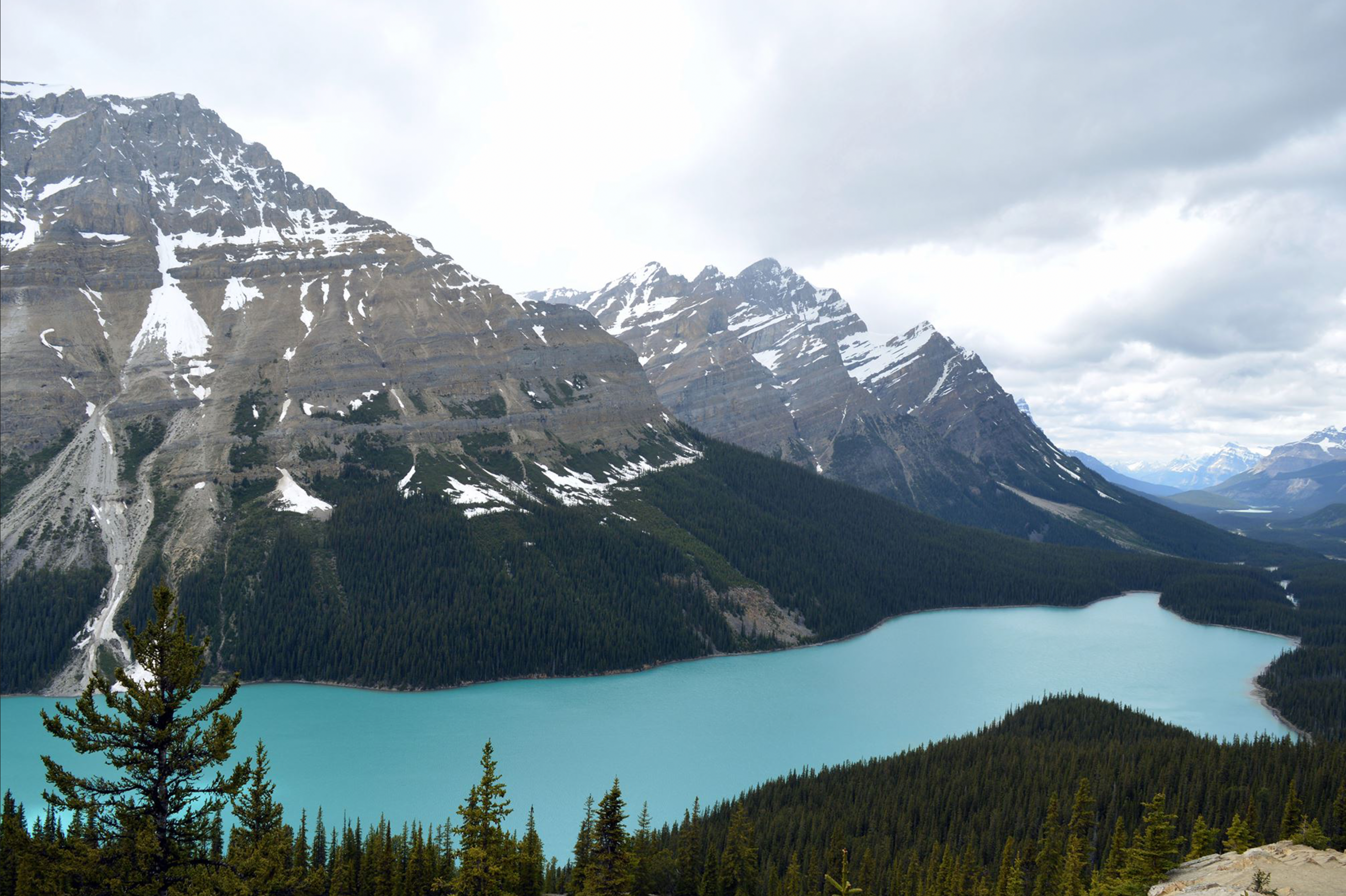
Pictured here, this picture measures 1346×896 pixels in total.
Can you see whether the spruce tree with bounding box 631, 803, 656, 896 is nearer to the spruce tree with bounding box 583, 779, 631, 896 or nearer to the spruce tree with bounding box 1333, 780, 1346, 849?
the spruce tree with bounding box 583, 779, 631, 896

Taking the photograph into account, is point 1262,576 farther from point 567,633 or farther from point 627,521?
point 567,633

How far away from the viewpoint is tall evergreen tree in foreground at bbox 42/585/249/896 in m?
17.6

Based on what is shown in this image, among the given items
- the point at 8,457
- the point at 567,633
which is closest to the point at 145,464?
the point at 8,457

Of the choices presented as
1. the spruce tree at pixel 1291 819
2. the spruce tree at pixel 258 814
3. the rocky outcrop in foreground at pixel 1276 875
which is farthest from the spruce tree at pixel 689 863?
the spruce tree at pixel 1291 819

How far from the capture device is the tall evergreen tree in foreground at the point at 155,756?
17.6 m

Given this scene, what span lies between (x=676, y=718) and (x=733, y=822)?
38783 millimetres

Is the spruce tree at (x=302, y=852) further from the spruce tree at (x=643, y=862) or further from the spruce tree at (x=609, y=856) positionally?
the spruce tree at (x=609, y=856)

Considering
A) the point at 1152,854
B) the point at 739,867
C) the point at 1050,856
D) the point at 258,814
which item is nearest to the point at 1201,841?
the point at 1152,854

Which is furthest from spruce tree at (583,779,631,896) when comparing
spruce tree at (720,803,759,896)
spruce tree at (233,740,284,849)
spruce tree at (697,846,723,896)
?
spruce tree at (720,803,759,896)

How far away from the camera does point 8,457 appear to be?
118 metres

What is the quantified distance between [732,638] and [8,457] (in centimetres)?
10021

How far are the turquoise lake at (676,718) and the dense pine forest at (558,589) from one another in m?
4.34

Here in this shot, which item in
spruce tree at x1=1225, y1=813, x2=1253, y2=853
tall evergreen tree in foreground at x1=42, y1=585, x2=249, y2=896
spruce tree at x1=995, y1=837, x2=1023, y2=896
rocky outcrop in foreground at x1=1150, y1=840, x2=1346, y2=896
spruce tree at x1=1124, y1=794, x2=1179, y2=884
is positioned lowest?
spruce tree at x1=995, y1=837, x2=1023, y2=896

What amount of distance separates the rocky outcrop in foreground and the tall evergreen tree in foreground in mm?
26926
